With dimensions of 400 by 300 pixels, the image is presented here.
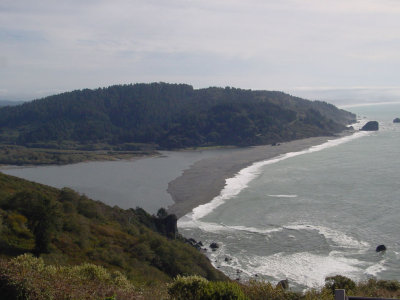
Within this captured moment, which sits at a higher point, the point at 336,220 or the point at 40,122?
Answer: the point at 40,122

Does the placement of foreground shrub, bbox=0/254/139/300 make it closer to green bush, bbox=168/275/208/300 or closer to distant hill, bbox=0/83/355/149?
green bush, bbox=168/275/208/300

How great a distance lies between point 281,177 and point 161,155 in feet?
194

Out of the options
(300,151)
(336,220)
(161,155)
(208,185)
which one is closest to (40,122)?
(161,155)

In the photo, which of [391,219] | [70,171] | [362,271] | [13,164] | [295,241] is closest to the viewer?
[362,271]

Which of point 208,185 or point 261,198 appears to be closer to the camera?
point 261,198

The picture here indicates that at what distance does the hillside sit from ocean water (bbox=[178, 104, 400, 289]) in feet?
14.6

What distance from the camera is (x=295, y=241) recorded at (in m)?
36.7

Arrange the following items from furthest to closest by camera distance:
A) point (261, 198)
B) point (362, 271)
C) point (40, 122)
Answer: point (40, 122) → point (261, 198) → point (362, 271)

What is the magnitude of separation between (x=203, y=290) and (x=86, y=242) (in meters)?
15.7

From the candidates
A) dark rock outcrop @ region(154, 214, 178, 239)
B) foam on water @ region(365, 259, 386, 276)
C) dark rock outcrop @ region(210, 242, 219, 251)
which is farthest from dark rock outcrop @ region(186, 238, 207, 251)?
foam on water @ region(365, 259, 386, 276)

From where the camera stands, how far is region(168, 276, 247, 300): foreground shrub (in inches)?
566

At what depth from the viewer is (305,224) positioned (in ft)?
135

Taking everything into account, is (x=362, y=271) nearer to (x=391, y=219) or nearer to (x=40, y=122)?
(x=391, y=219)

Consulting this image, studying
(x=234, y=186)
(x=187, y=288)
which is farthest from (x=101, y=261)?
(x=234, y=186)
